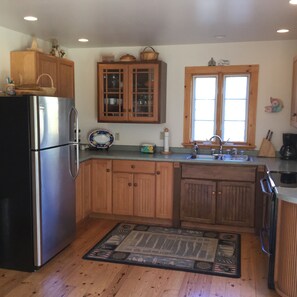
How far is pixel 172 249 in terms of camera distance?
367cm

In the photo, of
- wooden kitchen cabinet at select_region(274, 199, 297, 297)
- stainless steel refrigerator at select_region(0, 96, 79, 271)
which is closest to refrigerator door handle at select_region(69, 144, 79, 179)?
stainless steel refrigerator at select_region(0, 96, 79, 271)

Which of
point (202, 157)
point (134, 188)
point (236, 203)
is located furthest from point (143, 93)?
point (236, 203)

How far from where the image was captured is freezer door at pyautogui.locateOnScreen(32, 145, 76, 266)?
10.3ft

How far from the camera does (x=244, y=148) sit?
178 inches

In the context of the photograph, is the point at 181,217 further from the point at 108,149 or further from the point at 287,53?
the point at 287,53

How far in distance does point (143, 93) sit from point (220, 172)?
1.39 meters

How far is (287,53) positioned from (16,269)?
3.84m

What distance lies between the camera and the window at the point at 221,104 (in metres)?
4.48

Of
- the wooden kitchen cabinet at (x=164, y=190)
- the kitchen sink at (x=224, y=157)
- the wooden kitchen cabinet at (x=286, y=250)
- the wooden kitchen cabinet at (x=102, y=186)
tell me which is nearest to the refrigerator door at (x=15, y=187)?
the wooden kitchen cabinet at (x=102, y=186)

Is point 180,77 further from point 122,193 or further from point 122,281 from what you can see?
point 122,281

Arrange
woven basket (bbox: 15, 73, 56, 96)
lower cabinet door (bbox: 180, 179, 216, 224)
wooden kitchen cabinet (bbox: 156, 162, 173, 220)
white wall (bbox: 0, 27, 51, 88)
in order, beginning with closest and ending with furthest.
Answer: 1. woven basket (bbox: 15, 73, 56, 96)
2. white wall (bbox: 0, 27, 51, 88)
3. lower cabinet door (bbox: 180, 179, 216, 224)
4. wooden kitchen cabinet (bbox: 156, 162, 173, 220)

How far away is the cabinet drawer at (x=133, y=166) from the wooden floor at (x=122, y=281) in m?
1.30

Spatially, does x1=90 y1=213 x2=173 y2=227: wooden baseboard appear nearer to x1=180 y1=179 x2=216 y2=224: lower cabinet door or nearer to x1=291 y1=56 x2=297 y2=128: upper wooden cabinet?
x1=180 y1=179 x2=216 y2=224: lower cabinet door

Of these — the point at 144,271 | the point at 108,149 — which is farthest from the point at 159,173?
the point at 144,271
